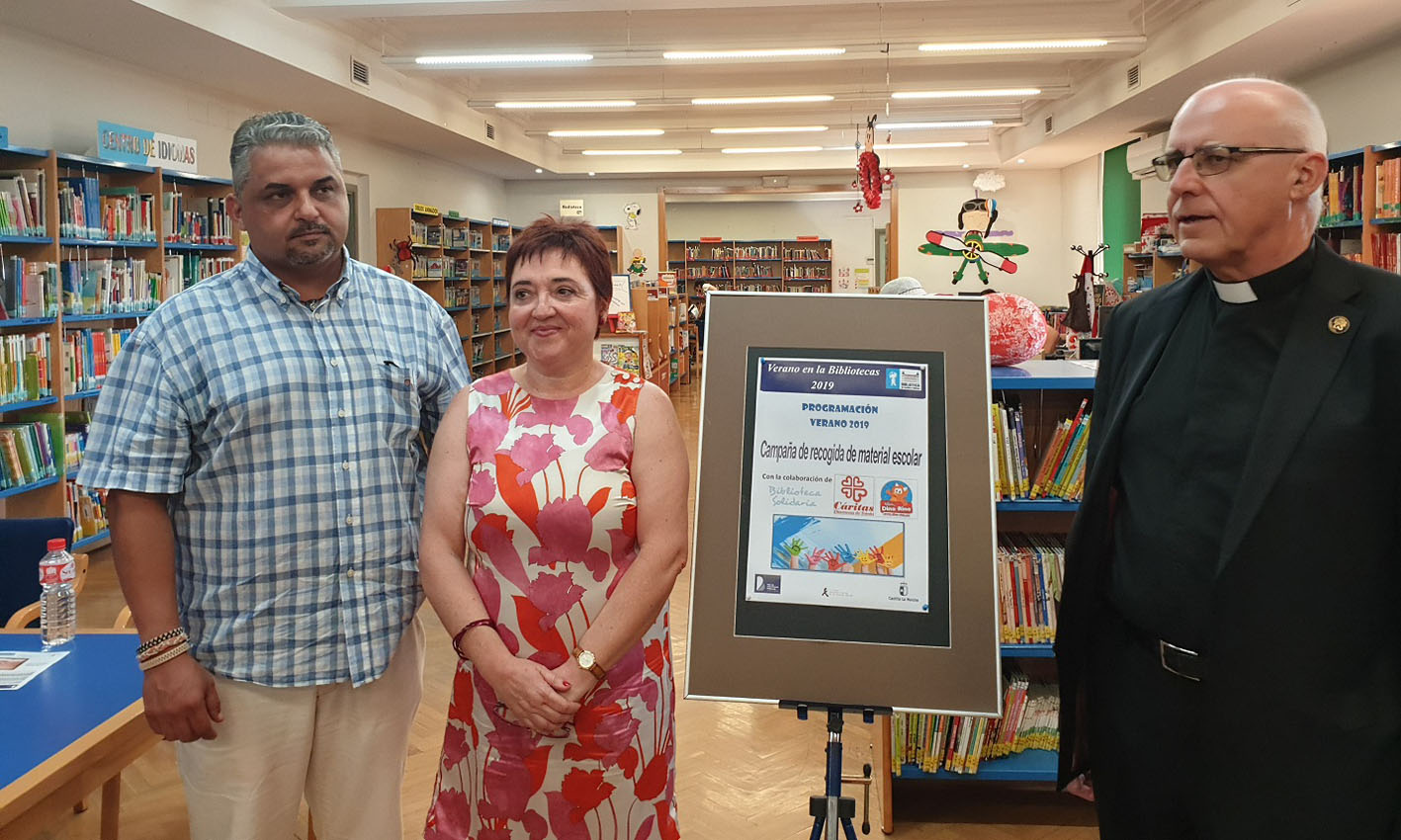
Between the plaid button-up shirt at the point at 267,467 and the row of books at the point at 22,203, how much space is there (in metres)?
4.86

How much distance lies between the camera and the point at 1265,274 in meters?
1.65

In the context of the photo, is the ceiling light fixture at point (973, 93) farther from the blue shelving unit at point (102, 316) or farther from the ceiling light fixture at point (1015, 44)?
the blue shelving unit at point (102, 316)

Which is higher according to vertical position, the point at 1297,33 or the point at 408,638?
the point at 1297,33

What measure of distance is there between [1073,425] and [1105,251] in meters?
13.8

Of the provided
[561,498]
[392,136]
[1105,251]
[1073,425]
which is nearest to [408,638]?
[561,498]

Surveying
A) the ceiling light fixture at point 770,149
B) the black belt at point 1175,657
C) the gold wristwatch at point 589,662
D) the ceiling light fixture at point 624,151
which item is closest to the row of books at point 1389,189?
the black belt at point 1175,657

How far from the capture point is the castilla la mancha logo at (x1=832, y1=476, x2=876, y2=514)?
173 centimetres

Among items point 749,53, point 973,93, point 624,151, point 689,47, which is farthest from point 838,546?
point 624,151

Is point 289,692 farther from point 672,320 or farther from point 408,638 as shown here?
point 672,320

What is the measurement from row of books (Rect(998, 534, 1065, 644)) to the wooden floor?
0.61m

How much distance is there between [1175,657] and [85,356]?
6.85m

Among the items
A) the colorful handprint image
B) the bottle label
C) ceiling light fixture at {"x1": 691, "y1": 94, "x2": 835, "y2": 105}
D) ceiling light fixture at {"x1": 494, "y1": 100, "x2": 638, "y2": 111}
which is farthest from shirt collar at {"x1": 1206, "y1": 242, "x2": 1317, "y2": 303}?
ceiling light fixture at {"x1": 494, "y1": 100, "x2": 638, "y2": 111}

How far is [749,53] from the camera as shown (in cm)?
898

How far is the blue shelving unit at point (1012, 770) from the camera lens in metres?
3.04
